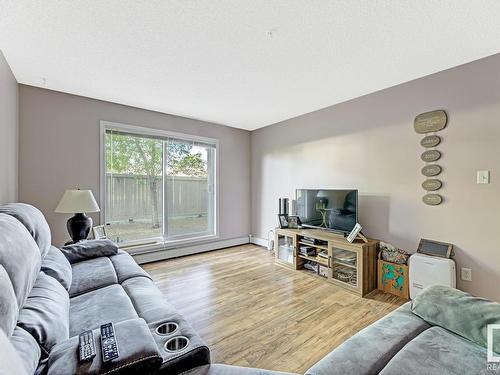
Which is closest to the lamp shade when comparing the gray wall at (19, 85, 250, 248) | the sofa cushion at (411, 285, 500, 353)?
the gray wall at (19, 85, 250, 248)

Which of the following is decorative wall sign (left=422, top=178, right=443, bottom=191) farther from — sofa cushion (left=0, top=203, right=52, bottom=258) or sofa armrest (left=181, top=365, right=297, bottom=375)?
sofa cushion (left=0, top=203, right=52, bottom=258)

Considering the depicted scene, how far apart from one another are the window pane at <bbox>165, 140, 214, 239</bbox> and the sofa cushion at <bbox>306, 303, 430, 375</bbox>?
10.9 feet

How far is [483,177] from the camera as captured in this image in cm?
220

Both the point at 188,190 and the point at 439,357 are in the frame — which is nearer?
the point at 439,357

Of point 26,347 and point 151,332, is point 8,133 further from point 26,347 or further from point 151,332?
point 151,332

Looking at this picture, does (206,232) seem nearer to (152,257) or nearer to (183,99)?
(152,257)

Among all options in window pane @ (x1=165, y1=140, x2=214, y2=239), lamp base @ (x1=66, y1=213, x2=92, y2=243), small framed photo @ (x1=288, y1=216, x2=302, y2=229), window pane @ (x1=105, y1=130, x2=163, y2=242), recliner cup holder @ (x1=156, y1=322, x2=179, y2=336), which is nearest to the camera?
recliner cup holder @ (x1=156, y1=322, x2=179, y2=336)

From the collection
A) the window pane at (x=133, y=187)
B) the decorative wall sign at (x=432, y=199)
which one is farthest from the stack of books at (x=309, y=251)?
the window pane at (x=133, y=187)

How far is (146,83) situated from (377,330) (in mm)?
2957

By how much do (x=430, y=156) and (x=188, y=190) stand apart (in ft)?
11.0

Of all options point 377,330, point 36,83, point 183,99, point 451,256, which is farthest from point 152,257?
point 451,256

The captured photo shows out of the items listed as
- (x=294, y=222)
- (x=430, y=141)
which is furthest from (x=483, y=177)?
(x=294, y=222)

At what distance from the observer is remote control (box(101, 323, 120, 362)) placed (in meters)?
0.84

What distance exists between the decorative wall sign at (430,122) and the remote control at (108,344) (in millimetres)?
3057
